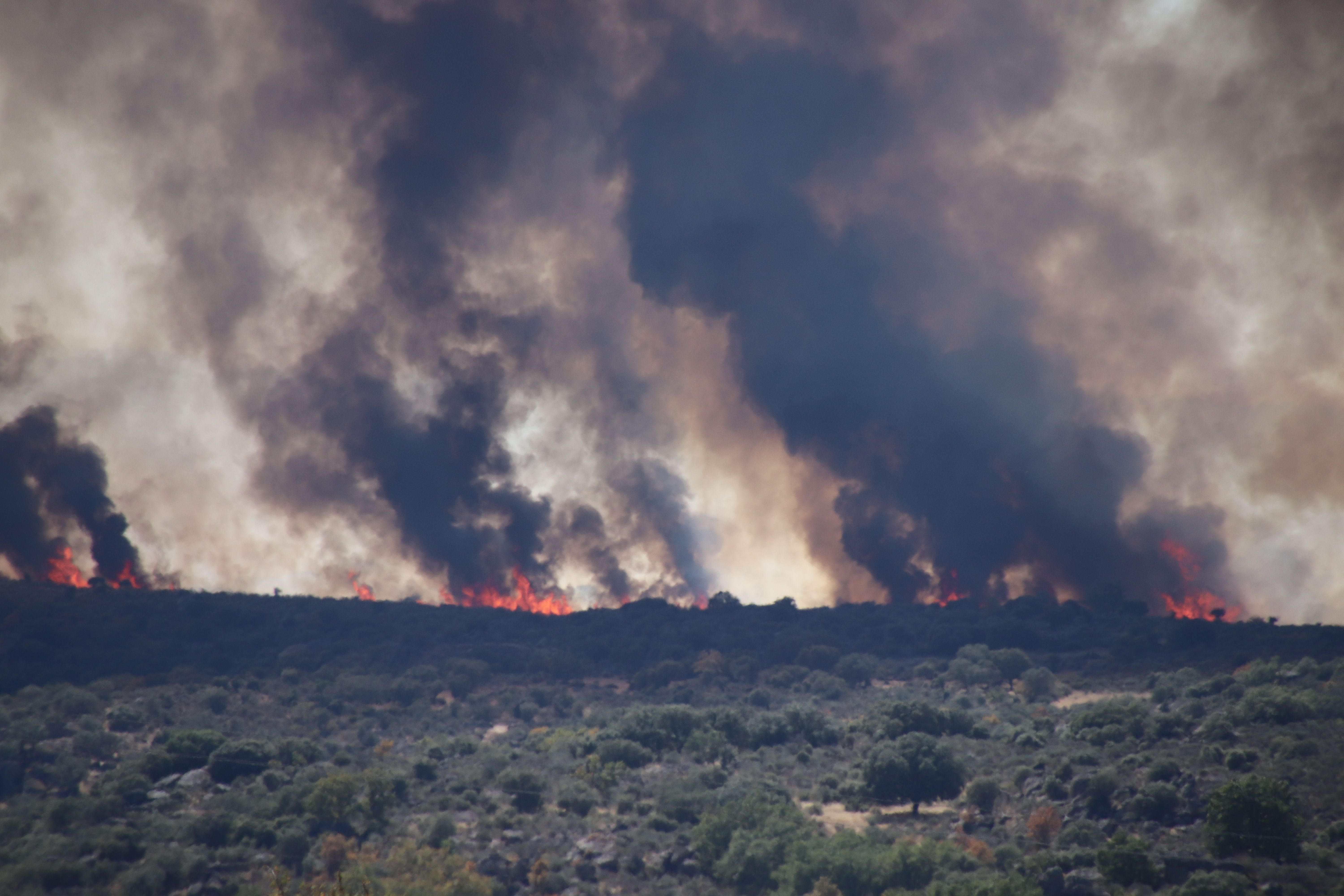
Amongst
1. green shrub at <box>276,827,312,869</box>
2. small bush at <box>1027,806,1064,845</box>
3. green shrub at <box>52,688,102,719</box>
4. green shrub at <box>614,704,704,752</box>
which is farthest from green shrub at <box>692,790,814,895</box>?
green shrub at <box>52,688,102,719</box>

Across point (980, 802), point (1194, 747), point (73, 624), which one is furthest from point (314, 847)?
point (73, 624)

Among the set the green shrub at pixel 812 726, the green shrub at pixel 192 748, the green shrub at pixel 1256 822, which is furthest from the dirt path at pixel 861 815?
the green shrub at pixel 192 748

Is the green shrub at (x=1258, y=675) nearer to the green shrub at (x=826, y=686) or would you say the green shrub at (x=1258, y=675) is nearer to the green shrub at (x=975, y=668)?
the green shrub at (x=975, y=668)

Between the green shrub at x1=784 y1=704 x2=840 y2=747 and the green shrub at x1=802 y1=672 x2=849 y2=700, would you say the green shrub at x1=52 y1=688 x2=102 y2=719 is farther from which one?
the green shrub at x1=802 y1=672 x2=849 y2=700

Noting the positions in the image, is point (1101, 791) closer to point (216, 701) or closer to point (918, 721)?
point (918, 721)

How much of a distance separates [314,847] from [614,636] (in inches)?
3539

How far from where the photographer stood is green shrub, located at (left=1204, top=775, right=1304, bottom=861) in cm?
4241

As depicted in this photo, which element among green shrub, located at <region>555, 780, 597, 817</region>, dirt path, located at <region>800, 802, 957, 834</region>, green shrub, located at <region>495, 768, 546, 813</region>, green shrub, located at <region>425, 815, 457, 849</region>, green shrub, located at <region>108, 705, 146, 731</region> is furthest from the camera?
green shrub, located at <region>108, 705, 146, 731</region>

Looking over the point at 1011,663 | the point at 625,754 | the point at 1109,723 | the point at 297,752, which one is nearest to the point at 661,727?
the point at 625,754

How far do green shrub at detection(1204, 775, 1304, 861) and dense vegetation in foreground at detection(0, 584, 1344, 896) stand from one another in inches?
5.1

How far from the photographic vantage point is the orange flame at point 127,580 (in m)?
159

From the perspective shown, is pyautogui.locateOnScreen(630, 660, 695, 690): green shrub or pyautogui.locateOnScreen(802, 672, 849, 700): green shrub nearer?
pyautogui.locateOnScreen(802, 672, 849, 700): green shrub

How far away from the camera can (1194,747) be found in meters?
57.7

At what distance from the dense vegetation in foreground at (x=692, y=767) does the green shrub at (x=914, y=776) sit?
0.66 ft
